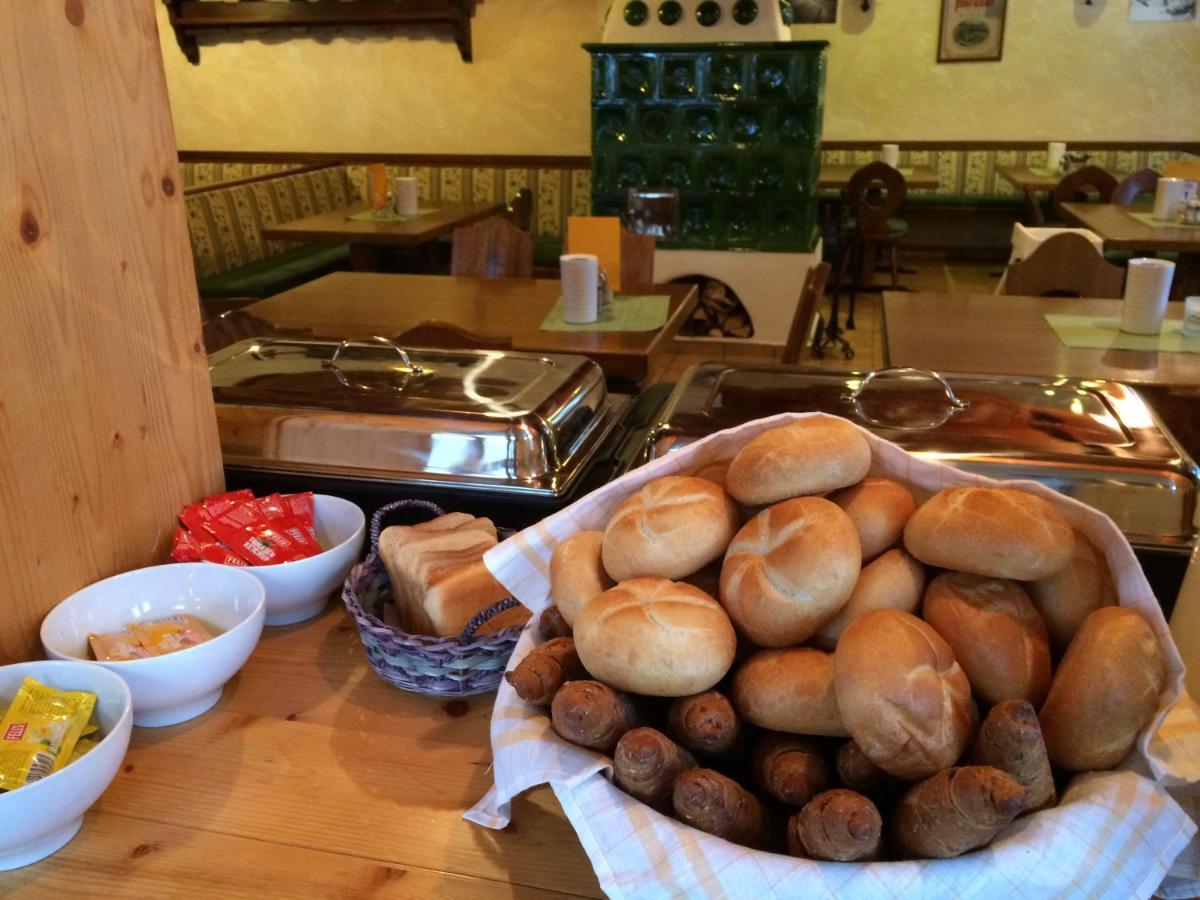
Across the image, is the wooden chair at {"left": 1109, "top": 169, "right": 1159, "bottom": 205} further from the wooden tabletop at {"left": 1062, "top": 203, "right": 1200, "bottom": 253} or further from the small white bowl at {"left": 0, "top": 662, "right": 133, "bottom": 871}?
the small white bowl at {"left": 0, "top": 662, "right": 133, "bottom": 871}

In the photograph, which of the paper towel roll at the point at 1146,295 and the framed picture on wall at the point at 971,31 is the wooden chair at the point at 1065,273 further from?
the framed picture on wall at the point at 971,31

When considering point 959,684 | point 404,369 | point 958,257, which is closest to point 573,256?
point 404,369

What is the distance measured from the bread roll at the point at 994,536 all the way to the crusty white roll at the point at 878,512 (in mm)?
29

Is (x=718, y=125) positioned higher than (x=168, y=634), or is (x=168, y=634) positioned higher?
(x=718, y=125)

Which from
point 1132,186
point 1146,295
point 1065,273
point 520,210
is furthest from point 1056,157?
point 1146,295

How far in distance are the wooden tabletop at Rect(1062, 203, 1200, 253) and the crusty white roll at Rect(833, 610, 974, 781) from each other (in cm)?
338

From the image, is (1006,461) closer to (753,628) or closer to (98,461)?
(753,628)

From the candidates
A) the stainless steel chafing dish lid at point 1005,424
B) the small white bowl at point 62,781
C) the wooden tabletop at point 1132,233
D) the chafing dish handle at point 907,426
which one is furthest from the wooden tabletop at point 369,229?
the small white bowl at point 62,781

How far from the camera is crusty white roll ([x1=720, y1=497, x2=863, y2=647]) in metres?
0.63

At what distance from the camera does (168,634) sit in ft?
2.84

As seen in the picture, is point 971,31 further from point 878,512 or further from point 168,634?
point 168,634

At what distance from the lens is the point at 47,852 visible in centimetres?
71

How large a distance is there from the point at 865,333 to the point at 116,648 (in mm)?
4974

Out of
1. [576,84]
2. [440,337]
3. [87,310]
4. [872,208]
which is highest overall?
[576,84]
